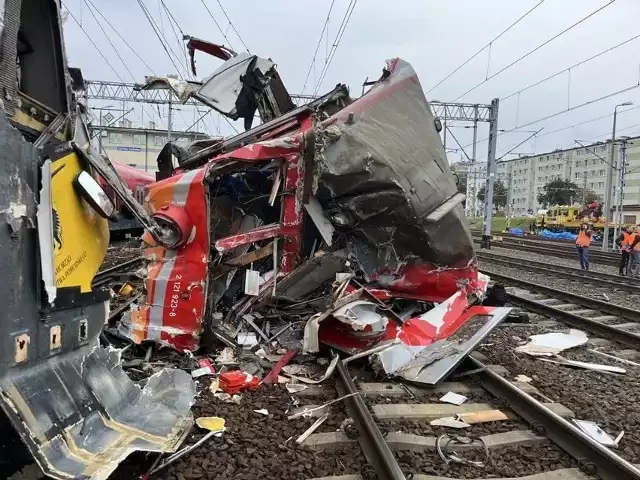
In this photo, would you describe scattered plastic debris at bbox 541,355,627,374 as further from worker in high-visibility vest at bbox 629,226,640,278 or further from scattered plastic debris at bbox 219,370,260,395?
worker in high-visibility vest at bbox 629,226,640,278

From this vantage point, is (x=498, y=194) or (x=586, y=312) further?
(x=498, y=194)

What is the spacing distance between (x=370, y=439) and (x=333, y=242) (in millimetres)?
2970

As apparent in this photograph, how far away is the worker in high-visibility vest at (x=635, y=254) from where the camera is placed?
14617mm

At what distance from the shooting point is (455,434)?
3814 mm

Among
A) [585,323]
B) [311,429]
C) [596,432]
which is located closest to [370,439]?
[311,429]

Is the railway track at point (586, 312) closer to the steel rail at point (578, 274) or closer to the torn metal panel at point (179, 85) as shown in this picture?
the steel rail at point (578, 274)

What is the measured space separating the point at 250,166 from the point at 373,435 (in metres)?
3.25

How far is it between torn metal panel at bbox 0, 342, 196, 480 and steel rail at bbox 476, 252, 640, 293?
1186 cm

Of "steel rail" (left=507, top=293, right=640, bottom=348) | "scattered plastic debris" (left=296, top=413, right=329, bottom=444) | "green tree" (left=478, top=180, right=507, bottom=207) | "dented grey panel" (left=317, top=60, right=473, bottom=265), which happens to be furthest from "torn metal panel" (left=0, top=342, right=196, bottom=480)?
"green tree" (left=478, top=180, right=507, bottom=207)

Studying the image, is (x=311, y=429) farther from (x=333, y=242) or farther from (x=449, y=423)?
(x=333, y=242)

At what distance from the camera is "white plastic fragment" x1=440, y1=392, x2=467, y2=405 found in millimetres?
4410

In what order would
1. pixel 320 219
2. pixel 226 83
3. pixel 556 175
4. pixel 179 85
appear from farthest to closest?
pixel 556 175 → pixel 179 85 → pixel 226 83 → pixel 320 219

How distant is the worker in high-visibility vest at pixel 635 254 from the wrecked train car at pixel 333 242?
34.2 feet

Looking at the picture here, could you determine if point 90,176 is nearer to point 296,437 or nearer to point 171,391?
point 171,391
